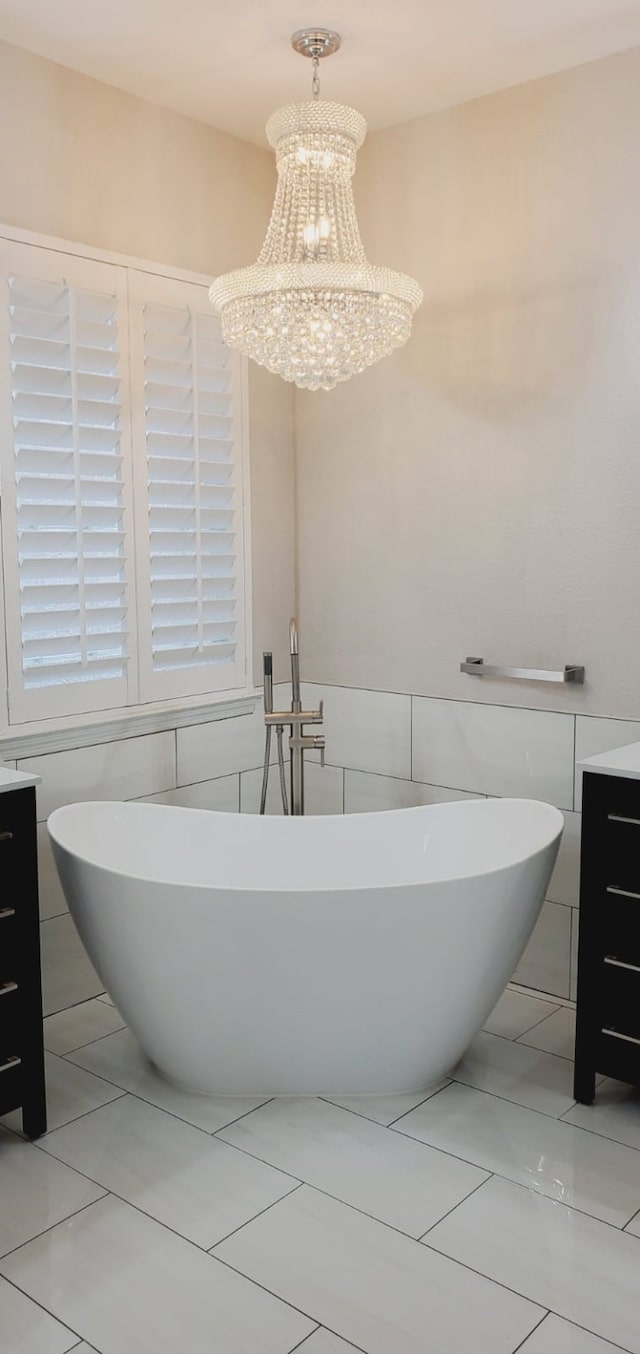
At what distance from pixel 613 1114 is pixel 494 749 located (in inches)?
42.7

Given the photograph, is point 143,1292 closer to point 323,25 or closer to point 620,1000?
point 620,1000

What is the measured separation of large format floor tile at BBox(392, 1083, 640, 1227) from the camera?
6.92 ft

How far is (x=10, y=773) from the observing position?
2.30 meters

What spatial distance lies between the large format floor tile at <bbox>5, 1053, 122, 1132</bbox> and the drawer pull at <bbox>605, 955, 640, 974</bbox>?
1.23 m

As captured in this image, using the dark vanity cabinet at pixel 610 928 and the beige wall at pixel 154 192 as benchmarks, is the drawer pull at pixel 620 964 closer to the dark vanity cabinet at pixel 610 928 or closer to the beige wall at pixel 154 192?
the dark vanity cabinet at pixel 610 928

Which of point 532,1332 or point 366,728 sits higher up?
point 366,728

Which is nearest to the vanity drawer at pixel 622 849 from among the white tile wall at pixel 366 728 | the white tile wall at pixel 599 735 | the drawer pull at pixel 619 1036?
the drawer pull at pixel 619 1036

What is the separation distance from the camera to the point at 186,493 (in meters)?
3.15

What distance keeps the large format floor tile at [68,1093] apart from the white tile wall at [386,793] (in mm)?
1151

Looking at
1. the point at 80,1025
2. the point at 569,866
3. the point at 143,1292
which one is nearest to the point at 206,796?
the point at 80,1025

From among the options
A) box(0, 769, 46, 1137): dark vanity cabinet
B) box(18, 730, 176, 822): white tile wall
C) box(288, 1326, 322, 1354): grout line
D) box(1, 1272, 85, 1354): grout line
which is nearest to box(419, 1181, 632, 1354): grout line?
box(288, 1326, 322, 1354): grout line

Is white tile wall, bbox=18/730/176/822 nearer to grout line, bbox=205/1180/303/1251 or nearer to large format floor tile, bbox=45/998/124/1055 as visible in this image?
large format floor tile, bbox=45/998/124/1055

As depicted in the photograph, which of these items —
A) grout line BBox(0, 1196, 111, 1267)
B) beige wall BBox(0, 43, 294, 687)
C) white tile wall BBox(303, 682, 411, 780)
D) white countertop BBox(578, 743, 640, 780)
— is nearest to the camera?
grout line BBox(0, 1196, 111, 1267)

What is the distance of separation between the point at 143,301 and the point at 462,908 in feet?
6.40
